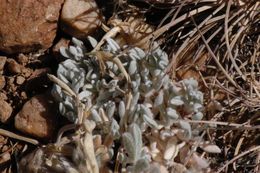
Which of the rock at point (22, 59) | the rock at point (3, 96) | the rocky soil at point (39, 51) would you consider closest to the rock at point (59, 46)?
the rocky soil at point (39, 51)

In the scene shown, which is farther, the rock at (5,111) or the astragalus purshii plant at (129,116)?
the rock at (5,111)

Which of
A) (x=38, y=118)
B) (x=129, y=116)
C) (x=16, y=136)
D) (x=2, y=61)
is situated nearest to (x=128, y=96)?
(x=129, y=116)

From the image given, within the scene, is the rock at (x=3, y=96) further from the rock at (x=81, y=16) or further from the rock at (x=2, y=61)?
the rock at (x=81, y=16)

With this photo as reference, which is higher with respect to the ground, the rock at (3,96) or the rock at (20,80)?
the rock at (20,80)

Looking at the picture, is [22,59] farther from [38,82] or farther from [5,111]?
[5,111]

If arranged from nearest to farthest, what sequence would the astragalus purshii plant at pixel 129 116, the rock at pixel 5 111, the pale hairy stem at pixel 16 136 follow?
the astragalus purshii plant at pixel 129 116 → the pale hairy stem at pixel 16 136 → the rock at pixel 5 111

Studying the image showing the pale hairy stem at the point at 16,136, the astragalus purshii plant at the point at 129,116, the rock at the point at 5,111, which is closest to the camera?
the astragalus purshii plant at the point at 129,116

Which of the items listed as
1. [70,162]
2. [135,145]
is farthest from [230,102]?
[70,162]
